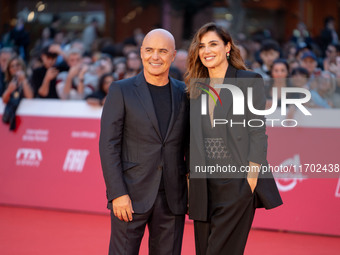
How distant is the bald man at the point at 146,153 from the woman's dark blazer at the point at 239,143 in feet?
0.31

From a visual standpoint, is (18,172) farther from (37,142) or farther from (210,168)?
(210,168)

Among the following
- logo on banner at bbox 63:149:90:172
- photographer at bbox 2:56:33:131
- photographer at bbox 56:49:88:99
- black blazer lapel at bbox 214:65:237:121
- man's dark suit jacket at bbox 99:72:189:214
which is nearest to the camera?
man's dark suit jacket at bbox 99:72:189:214

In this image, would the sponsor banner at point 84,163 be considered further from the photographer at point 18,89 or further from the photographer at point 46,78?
the photographer at point 46,78

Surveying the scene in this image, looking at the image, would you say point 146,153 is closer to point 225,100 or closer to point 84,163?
point 225,100

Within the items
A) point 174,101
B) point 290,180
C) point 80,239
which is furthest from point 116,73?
point 174,101

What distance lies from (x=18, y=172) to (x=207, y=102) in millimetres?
4213

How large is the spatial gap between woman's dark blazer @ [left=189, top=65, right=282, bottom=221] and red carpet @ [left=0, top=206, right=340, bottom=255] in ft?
6.25

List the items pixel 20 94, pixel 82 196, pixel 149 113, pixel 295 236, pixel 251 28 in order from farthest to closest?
1. pixel 251 28
2. pixel 20 94
3. pixel 82 196
4. pixel 295 236
5. pixel 149 113

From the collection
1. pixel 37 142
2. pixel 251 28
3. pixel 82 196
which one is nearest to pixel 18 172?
pixel 37 142

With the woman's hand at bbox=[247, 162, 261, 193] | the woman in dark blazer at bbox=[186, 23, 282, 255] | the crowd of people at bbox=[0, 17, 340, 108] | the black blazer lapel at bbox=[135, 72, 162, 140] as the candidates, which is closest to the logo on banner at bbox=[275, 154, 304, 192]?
the crowd of people at bbox=[0, 17, 340, 108]

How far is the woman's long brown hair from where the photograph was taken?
3945 mm

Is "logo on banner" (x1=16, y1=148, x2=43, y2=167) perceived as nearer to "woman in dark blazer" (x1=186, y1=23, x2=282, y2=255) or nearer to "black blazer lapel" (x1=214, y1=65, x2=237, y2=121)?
"woman in dark blazer" (x1=186, y1=23, x2=282, y2=255)

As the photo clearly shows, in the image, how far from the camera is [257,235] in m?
6.31

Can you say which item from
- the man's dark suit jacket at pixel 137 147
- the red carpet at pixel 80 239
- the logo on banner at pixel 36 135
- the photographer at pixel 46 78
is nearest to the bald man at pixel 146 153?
the man's dark suit jacket at pixel 137 147
